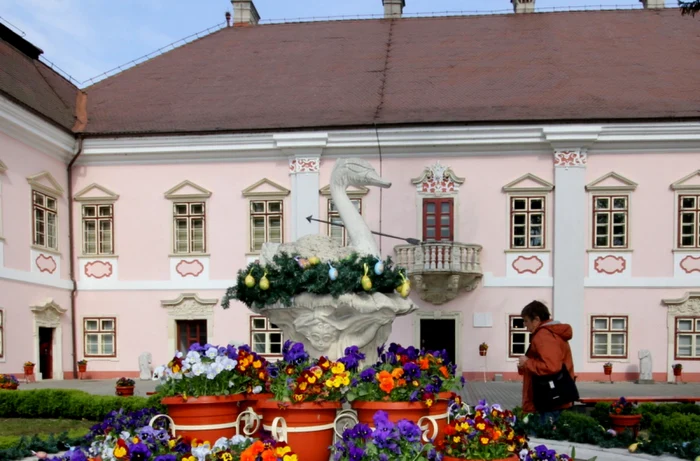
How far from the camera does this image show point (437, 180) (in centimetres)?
1923

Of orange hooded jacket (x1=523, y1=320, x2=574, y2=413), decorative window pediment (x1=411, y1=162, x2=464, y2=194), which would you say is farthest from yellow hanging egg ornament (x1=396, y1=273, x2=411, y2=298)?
decorative window pediment (x1=411, y1=162, x2=464, y2=194)

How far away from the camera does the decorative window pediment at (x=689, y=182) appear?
18.6m

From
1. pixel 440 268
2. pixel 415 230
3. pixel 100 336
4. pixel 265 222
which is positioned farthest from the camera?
pixel 100 336

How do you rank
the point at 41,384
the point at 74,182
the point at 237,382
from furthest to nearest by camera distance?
the point at 74,182 < the point at 41,384 < the point at 237,382

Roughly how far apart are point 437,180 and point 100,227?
29.9ft

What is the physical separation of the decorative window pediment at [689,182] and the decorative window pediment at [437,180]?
17.6ft

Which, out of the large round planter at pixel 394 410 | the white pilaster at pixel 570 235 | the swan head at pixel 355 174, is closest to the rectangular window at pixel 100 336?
the white pilaster at pixel 570 235

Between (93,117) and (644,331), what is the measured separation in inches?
608

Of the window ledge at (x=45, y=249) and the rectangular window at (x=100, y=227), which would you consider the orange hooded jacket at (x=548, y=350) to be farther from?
the rectangular window at (x=100, y=227)

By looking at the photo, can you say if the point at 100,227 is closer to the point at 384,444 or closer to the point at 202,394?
the point at 202,394

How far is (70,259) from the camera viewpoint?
19.8 metres

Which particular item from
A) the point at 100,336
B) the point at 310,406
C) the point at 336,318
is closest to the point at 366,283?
the point at 336,318

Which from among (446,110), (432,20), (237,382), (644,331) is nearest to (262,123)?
(446,110)

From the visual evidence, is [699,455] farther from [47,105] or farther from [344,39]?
[344,39]
